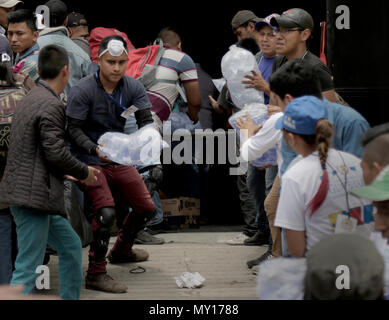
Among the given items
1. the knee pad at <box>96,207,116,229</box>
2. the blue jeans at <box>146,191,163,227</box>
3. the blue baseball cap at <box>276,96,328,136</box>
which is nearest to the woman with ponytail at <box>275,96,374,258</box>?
the blue baseball cap at <box>276,96,328,136</box>

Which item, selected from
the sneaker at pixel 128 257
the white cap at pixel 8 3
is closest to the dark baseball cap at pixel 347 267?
the sneaker at pixel 128 257

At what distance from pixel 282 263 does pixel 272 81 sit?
1620 millimetres

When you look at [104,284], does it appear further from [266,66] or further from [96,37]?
[96,37]

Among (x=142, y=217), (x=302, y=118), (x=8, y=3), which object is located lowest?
(x=142, y=217)

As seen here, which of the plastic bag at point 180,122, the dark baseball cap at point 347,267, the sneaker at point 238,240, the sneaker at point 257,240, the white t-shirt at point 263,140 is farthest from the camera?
the plastic bag at point 180,122

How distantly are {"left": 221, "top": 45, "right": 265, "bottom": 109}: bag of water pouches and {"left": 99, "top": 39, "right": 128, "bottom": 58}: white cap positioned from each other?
3.13ft

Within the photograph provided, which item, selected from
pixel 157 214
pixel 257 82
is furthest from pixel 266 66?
pixel 157 214

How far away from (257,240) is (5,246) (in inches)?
109

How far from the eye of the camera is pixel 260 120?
521 cm

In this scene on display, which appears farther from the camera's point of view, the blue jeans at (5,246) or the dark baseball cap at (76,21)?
the dark baseball cap at (76,21)

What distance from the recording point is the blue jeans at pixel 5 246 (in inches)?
187

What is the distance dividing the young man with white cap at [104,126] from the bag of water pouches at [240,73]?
2.57ft

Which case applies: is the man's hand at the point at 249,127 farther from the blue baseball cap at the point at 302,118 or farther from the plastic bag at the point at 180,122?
the plastic bag at the point at 180,122

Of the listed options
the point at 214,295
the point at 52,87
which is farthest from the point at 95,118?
the point at 214,295
